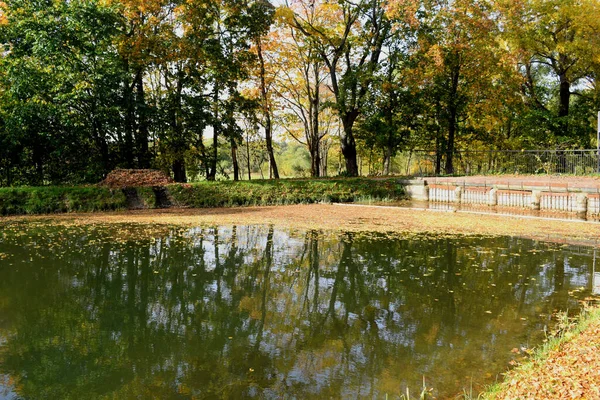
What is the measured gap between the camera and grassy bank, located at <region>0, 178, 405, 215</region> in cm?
1728

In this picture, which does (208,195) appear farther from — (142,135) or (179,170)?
(142,135)

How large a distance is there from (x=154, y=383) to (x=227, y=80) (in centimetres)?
2071

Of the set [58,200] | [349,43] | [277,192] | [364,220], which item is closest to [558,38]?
[349,43]

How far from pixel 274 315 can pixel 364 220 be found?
8960mm

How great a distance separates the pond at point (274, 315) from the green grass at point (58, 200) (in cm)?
756

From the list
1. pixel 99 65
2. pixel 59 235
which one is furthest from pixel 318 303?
pixel 99 65

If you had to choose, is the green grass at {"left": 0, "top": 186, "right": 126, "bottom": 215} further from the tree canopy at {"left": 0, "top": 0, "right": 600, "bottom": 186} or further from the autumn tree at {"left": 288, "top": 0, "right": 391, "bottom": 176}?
the autumn tree at {"left": 288, "top": 0, "right": 391, "bottom": 176}

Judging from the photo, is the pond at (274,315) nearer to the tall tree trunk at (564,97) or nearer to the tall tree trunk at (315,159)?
the tall tree trunk at (315,159)

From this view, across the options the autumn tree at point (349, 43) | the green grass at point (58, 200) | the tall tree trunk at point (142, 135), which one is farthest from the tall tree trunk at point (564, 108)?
the green grass at point (58, 200)

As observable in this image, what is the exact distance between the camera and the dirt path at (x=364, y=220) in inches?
473

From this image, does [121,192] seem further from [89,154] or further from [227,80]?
[227,80]

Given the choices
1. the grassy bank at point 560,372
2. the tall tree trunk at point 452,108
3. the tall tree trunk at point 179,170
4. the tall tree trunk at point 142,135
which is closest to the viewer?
the grassy bank at point 560,372

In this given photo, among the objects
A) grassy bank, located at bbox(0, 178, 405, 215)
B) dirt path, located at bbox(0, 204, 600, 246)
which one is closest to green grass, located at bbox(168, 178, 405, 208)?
grassy bank, located at bbox(0, 178, 405, 215)

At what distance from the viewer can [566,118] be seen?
27.0 meters
